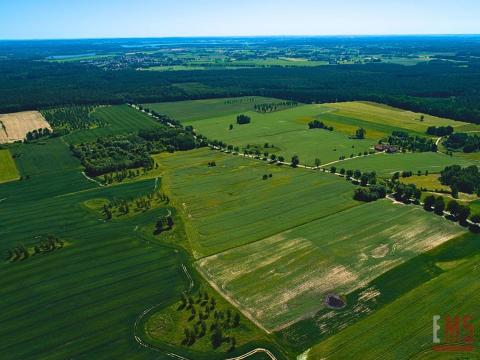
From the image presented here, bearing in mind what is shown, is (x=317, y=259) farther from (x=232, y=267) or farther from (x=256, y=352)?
(x=256, y=352)

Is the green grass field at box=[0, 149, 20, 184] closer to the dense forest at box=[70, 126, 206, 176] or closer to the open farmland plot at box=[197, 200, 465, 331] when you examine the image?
the dense forest at box=[70, 126, 206, 176]

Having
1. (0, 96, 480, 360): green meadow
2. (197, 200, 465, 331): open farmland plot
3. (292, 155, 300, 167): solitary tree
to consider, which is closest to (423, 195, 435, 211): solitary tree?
(197, 200, 465, 331): open farmland plot

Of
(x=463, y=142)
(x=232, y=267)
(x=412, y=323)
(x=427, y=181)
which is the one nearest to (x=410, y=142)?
(x=463, y=142)

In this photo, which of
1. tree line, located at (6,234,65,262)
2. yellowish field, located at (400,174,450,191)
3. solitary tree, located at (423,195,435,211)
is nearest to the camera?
tree line, located at (6,234,65,262)

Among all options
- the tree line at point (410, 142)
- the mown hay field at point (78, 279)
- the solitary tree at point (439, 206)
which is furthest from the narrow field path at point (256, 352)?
the tree line at point (410, 142)

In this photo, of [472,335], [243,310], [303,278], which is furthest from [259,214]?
[472,335]

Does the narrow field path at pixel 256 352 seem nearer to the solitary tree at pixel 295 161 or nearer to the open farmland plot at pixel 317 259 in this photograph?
the open farmland plot at pixel 317 259
